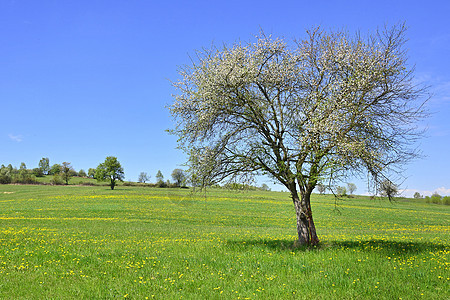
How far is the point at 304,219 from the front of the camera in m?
16.3

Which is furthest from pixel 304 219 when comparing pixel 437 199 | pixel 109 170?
pixel 437 199

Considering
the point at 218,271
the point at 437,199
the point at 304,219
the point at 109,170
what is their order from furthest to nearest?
1. the point at 437,199
2. the point at 109,170
3. the point at 304,219
4. the point at 218,271

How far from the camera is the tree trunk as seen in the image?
52.4ft

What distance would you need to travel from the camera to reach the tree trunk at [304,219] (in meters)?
16.0

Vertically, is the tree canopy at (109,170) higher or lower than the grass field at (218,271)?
higher

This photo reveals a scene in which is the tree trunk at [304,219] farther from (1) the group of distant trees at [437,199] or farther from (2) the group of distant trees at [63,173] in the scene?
(1) the group of distant trees at [437,199]

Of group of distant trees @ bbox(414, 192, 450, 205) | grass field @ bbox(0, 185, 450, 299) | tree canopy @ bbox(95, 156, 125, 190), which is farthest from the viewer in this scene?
group of distant trees @ bbox(414, 192, 450, 205)

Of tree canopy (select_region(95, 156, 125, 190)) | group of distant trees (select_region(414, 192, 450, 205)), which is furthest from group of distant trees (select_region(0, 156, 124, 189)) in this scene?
group of distant trees (select_region(414, 192, 450, 205))

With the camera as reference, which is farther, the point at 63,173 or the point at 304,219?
the point at 63,173

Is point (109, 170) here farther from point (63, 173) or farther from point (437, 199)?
point (437, 199)

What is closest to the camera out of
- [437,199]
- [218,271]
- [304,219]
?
[218,271]

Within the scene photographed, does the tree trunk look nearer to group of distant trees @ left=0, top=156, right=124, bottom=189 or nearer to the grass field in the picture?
the grass field

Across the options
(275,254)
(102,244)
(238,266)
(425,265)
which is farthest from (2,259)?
(425,265)

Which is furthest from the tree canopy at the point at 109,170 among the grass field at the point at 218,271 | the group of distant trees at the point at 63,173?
the grass field at the point at 218,271
